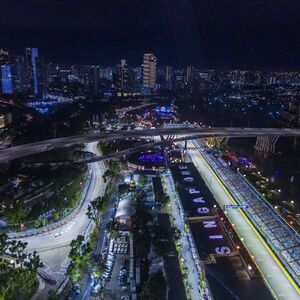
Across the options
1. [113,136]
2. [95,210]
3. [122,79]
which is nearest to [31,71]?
[122,79]

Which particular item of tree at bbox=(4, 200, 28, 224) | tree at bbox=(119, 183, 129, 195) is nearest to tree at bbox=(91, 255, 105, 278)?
tree at bbox=(4, 200, 28, 224)

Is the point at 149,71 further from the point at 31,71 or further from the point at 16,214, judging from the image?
the point at 16,214

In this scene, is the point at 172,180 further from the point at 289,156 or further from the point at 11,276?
the point at 289,156

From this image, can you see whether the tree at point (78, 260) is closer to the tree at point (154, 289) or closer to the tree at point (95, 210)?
the tree at point (154, 289)

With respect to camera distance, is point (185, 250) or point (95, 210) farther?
point (95, 210)

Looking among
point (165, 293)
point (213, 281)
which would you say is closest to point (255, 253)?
point (213, 281)

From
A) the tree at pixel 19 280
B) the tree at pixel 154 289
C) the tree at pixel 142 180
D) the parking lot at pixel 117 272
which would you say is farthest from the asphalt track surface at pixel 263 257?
the tree at pixel 19 280
